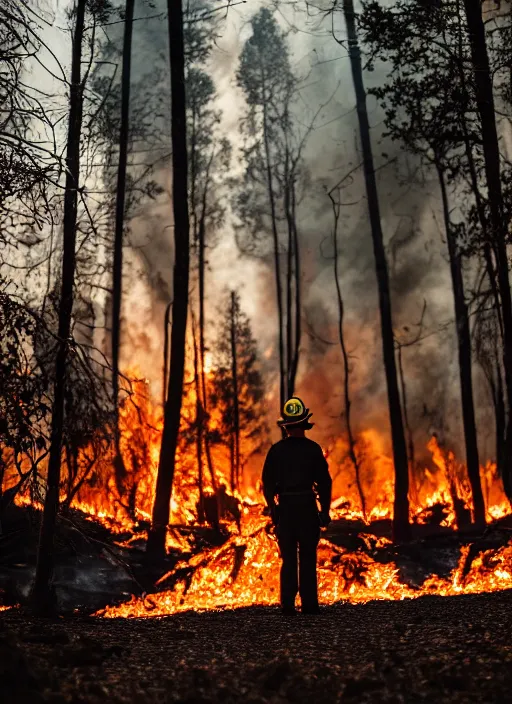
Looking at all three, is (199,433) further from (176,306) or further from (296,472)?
(296,472)

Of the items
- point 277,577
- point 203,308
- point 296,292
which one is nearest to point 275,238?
point 296,292

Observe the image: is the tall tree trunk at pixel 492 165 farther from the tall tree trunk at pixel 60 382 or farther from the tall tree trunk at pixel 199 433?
the tall tree trunk at pixel 199 433

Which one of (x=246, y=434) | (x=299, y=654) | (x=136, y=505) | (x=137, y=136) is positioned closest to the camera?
(x=299, y=654)

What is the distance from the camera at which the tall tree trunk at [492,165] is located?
11.1m

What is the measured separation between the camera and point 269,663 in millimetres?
4539

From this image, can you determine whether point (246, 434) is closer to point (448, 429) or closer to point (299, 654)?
point (448, 429)

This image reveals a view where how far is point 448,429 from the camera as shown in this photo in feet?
77.5

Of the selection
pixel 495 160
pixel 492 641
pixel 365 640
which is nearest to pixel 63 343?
pixel 365 640

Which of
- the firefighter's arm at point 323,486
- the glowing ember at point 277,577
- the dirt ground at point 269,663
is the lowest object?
the dirt ground at point 269,663

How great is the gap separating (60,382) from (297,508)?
10.2 feet

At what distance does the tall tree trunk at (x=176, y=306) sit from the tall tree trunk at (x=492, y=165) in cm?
547

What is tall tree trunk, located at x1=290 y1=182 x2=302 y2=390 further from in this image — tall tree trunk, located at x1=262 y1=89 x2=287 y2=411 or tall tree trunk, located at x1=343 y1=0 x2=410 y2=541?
tall tree trunk, located at x1=343 y1=0 x2=410 y2=541

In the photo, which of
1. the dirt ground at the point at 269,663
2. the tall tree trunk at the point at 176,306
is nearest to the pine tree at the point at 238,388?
the tall tree trunk at the point at 176,306

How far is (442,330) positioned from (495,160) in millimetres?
13191
